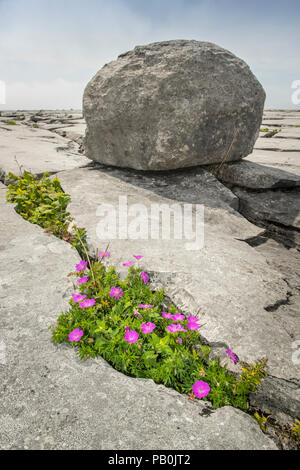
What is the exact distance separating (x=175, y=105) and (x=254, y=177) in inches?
56.1

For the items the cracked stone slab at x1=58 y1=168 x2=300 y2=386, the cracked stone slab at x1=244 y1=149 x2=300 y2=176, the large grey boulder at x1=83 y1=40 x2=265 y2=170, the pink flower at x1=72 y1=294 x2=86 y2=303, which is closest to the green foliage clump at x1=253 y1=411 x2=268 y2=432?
the cracked stone slab at x1=58 y1=168 x2=300 y2=386

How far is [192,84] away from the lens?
3320 millimetres

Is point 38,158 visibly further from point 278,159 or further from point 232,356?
point 232,356

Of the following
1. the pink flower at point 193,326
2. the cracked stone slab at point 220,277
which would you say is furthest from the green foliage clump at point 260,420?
the pink flower at point 193,326

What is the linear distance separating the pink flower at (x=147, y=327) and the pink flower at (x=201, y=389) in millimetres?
356

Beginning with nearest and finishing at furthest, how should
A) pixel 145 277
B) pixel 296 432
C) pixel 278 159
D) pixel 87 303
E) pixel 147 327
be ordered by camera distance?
1. pixel 296 432
2. pixel 147 327
3. pixel 87 303
4. pixel 145 277
5. pixel 278 159

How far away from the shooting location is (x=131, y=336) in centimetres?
154

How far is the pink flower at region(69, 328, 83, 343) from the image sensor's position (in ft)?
4.99

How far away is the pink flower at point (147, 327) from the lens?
1575 mm

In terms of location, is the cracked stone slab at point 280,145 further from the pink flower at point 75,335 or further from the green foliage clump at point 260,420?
the pink flower at point 75,335

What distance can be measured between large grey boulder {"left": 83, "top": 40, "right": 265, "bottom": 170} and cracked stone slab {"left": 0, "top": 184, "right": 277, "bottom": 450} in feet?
8.46

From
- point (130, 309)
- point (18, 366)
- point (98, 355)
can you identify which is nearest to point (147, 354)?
point (98, 355)

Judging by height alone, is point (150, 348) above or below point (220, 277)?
below

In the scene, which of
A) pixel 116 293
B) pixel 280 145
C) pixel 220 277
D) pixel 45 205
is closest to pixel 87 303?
pixel 116 293
